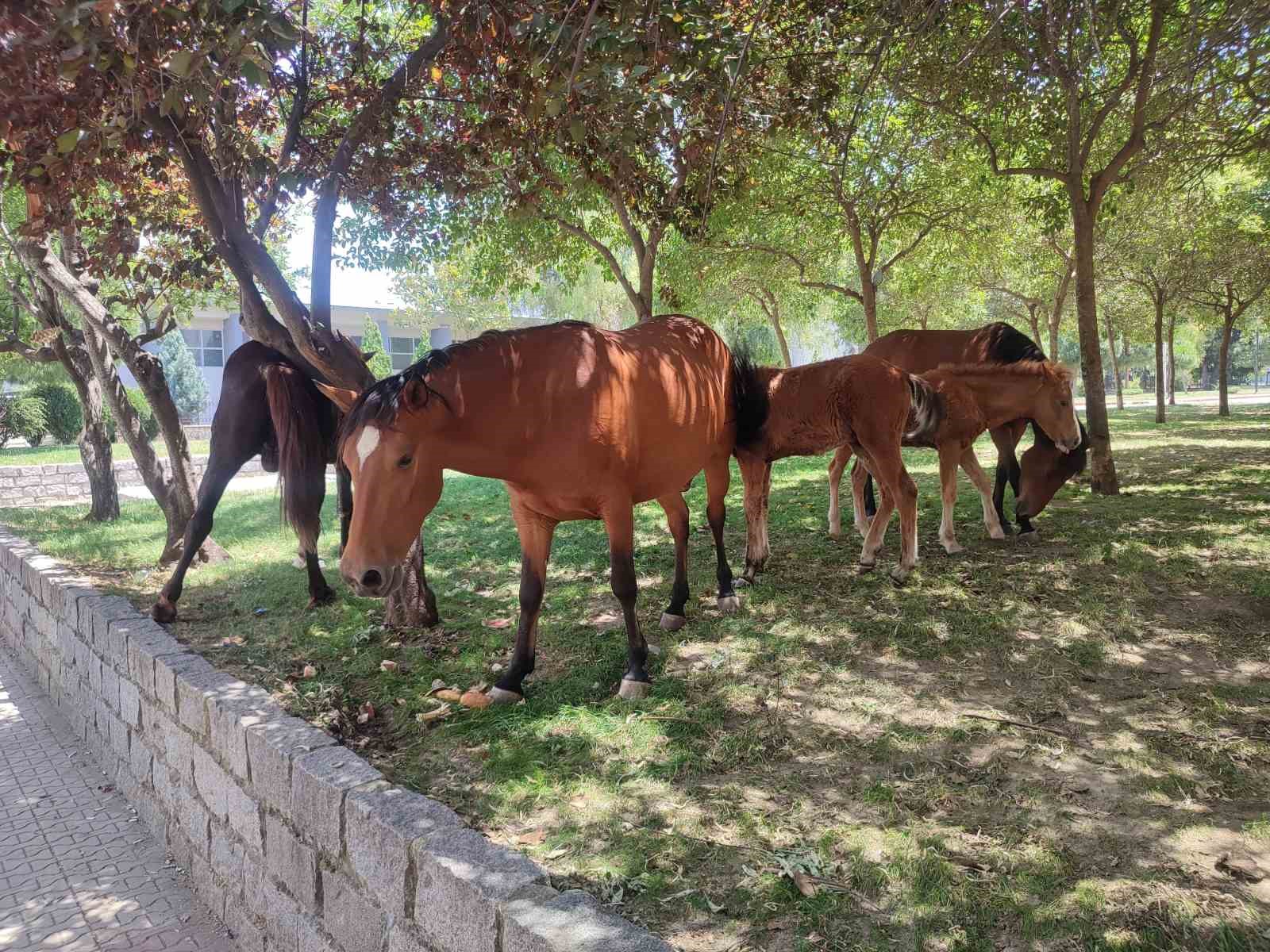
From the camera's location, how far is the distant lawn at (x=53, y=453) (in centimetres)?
1670

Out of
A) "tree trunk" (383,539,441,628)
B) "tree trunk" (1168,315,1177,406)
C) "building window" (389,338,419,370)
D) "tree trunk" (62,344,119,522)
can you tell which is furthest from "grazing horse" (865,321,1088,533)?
"building window" (389,338,419,370)

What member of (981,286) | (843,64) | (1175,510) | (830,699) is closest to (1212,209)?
(981,286)

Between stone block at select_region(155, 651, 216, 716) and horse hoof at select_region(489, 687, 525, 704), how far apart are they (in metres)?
1.57

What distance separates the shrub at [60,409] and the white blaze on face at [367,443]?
24.8 metres

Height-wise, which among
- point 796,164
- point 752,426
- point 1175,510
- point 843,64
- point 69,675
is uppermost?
point 796,164

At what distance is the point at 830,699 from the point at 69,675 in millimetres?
5804

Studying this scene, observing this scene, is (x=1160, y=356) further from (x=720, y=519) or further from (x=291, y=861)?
(x=291, y=861)

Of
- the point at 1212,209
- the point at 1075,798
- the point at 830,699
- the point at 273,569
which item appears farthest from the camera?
the point at 1212,209

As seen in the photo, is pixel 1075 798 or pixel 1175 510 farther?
pixel 1175 510

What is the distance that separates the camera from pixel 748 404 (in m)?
5.57

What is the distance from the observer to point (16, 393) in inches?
939

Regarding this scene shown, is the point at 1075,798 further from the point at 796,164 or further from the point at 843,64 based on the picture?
the point at 796,164

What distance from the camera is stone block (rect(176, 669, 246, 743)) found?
379cm

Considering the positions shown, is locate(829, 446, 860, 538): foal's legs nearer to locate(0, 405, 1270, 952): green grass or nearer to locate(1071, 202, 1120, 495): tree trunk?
locate(0, 405, 1270, 952): green grass
